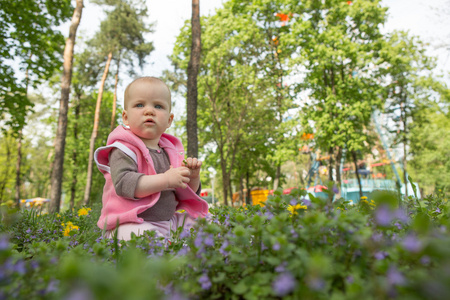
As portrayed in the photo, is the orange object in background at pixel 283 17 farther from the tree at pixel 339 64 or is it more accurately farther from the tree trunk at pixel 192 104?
the tree trunk at pixel 192 104

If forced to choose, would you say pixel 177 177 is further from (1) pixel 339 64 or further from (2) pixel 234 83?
(1) pixel 339 64

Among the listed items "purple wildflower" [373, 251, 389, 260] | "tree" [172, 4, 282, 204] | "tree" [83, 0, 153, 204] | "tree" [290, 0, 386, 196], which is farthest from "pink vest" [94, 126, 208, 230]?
"tree" [83, 0, 153, 204]

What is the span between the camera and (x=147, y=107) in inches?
115

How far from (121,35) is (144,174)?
22624 mm

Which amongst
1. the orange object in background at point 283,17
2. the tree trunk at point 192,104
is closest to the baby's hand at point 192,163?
the tree trunk at point 192,104

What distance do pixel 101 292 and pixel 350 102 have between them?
1814 centimetres

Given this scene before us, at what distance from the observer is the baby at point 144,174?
2570mm

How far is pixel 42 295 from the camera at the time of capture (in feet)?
3.19

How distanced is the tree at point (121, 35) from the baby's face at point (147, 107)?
64.8 feet

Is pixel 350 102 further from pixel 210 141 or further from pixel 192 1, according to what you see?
pixel 192 1

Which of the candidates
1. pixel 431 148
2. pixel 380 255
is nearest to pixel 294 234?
pixel 380 255

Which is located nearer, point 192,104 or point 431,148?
point 192,104

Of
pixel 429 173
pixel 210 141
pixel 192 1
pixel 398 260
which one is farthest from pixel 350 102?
pixel 398 260

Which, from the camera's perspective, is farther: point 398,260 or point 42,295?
point 398,260
